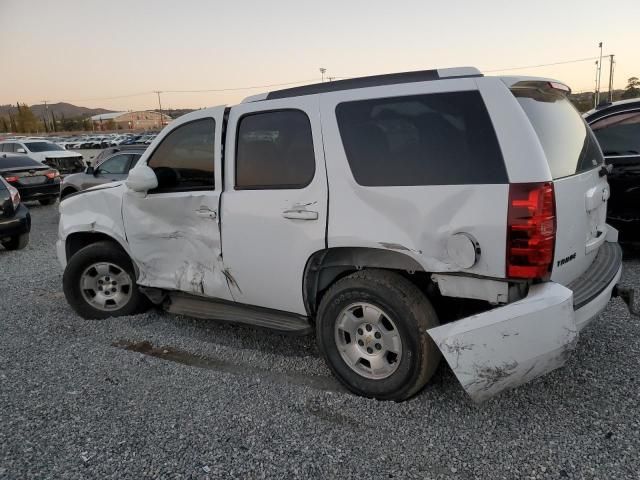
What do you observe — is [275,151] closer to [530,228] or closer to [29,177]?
[530,228]

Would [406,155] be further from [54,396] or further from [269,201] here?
[54,396]

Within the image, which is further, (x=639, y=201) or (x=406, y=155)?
(x=639, y=201)

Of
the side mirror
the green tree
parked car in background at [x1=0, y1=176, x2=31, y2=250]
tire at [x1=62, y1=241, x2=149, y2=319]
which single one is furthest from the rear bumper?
the green tree

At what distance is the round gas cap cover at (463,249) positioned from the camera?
8.55 ft

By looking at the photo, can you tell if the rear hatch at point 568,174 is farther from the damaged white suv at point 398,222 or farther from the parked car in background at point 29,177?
the parked car in background at point 29,177

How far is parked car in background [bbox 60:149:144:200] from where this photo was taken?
10.8m

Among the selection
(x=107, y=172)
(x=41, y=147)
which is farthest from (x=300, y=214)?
(x=41, y=147)

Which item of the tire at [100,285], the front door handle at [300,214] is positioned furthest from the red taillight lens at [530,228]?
Result: the tire at [100,285]

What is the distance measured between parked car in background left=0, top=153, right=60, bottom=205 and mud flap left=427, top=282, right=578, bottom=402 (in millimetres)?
13106

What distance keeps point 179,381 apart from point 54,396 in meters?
0.81

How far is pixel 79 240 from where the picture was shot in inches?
197

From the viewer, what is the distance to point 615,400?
9.91 feet

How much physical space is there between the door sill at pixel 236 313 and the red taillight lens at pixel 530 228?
1514 mm

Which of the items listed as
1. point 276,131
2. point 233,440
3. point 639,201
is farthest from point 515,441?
point 639,201
